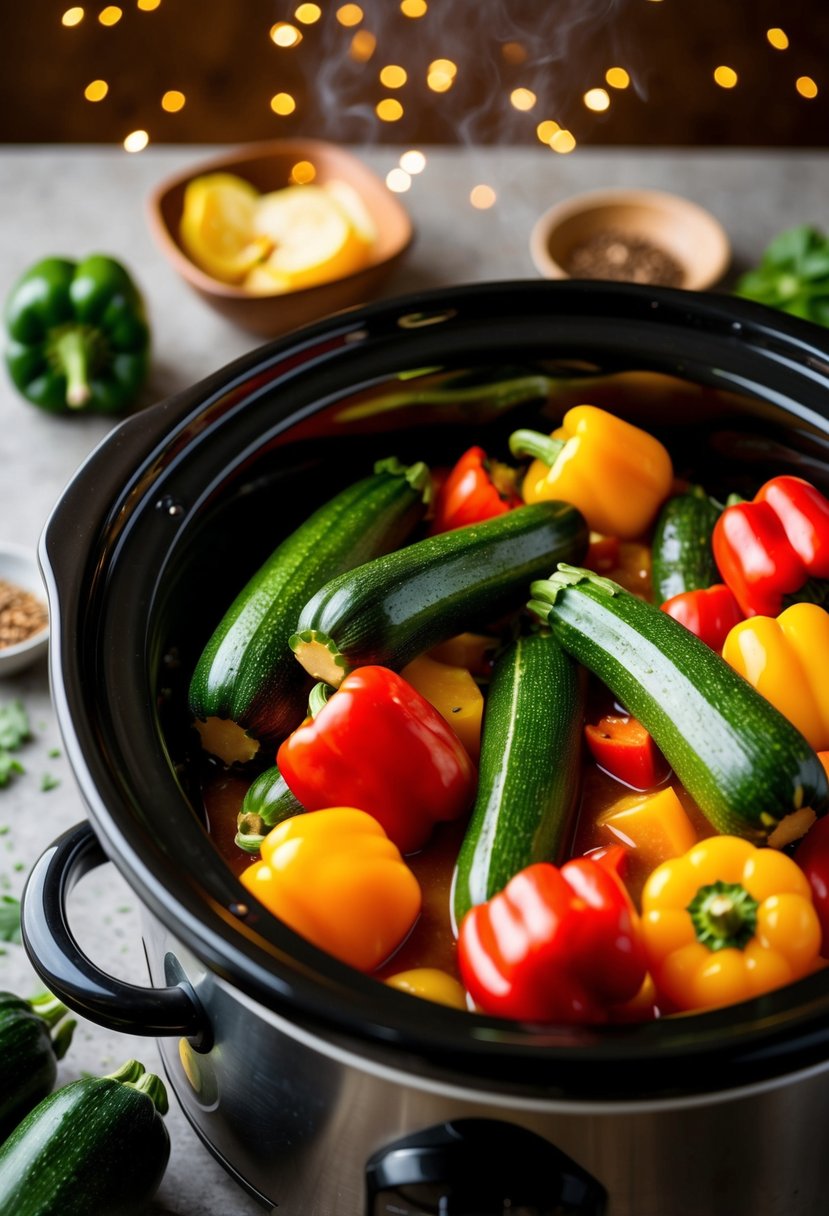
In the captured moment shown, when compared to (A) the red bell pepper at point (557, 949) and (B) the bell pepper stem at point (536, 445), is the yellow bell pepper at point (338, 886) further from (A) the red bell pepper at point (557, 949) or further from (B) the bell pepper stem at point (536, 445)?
(B) the bell pepper stem at point (536, 445)

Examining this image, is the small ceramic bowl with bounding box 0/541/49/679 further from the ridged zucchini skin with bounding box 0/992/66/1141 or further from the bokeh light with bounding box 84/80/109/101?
the bokeh light with bounding box 84/80/109/101

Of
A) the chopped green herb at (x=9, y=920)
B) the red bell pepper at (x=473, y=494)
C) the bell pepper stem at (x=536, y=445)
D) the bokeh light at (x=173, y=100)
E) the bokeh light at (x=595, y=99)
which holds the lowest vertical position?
the chopped green herb at (x=9, y=920)

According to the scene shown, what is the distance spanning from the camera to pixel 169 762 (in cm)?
134

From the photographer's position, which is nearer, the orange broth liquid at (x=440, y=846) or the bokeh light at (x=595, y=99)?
the orange broth liquid at (x=440, y=846)

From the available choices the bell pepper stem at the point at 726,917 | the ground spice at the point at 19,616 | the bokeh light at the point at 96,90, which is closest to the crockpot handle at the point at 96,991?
the bell pepper stem at the point at 726,917

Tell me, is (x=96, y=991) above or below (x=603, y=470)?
below

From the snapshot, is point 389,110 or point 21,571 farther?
point 389,110

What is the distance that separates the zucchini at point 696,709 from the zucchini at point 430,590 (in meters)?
0.06

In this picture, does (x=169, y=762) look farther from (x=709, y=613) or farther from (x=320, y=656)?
(x=709, y=613)

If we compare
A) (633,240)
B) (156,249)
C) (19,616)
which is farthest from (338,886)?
(156,249)

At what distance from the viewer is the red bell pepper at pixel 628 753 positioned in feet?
5.29

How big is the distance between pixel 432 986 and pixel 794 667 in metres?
0.62

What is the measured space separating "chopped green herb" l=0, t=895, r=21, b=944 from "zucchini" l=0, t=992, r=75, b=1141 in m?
0.23

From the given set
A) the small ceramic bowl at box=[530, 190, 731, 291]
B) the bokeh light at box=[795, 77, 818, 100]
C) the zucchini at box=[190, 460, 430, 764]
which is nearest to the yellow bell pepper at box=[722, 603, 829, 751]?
the zucchini at box=[190, 460, 430, 764]
